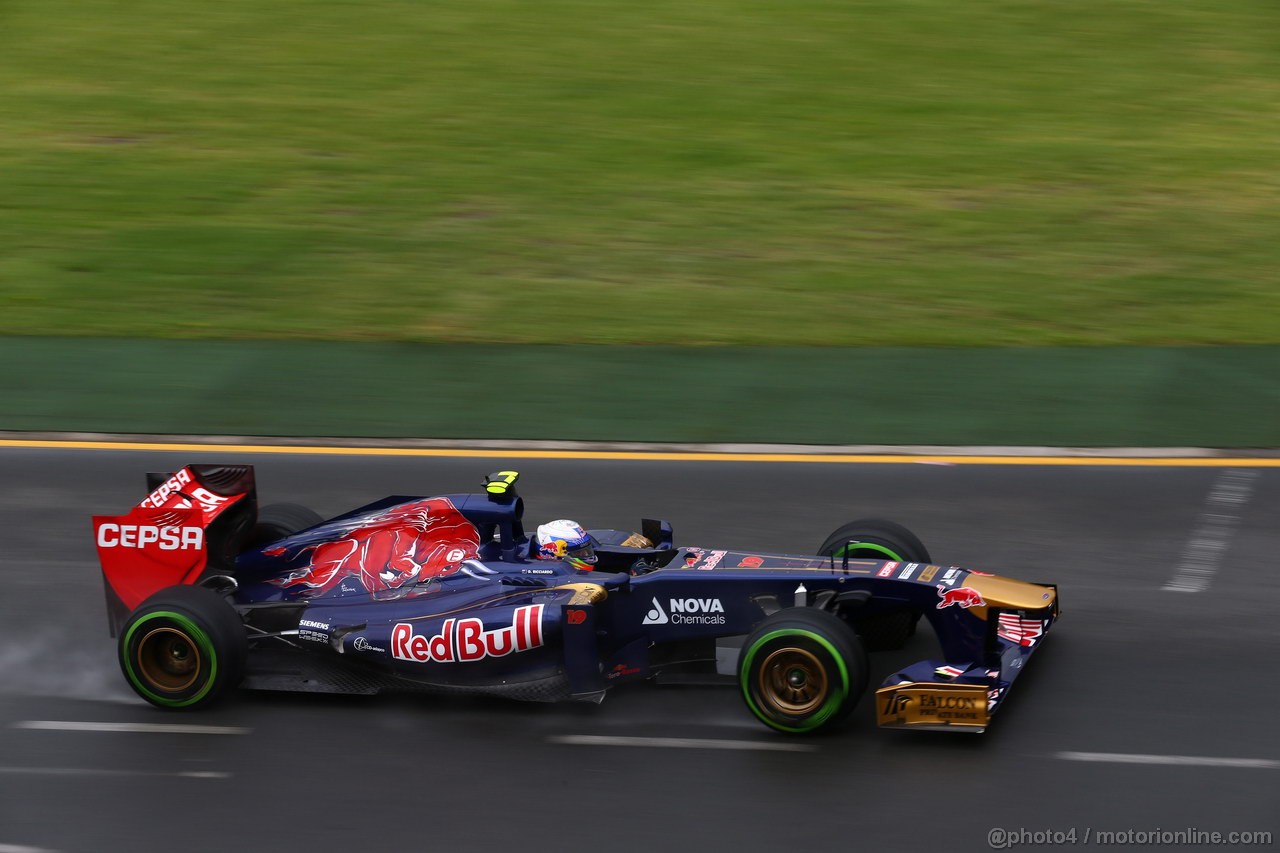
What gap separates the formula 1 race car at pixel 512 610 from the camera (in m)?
8.77

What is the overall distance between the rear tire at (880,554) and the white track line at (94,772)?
3909 mm

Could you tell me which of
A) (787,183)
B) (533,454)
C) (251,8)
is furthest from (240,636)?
(251,8)

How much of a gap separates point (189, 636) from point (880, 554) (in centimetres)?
423

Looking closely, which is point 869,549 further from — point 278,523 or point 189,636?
point 189,636

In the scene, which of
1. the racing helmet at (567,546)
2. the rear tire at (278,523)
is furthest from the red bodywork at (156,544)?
the racing helmet at (567,546)

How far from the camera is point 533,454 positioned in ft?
44.5

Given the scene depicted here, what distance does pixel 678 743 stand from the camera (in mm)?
9000

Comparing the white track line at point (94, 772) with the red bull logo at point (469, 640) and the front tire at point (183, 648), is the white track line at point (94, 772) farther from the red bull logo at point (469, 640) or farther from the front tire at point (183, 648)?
the red bull logo at point (469, 640)

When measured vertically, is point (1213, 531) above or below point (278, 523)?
below

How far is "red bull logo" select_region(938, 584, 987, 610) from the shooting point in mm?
9047

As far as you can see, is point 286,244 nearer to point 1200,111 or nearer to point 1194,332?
point 1194,332

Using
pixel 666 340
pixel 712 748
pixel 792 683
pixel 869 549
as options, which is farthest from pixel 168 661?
pixel 666 340

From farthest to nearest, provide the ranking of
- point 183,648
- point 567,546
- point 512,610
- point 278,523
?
1. point 278,523
2. point 567,546
3. point 183,648
4. point 512,610

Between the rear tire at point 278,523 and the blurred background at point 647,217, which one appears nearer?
the rear tire at point 278,523
